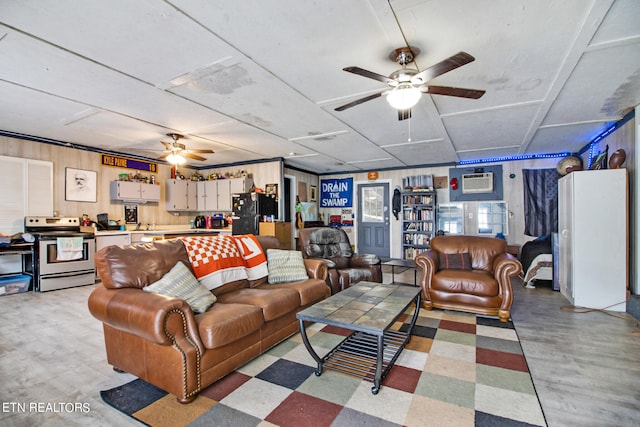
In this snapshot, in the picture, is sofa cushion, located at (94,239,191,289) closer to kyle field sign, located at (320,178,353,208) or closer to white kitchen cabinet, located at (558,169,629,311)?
white kitchen cabinet, located at (558,169,629,311)

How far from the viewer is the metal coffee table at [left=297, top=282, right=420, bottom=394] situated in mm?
1948

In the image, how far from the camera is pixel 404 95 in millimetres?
2375

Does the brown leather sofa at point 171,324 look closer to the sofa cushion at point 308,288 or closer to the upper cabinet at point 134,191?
the sofa cushion at point 308,288

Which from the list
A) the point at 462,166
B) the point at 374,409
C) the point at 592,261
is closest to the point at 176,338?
the point at 374,409

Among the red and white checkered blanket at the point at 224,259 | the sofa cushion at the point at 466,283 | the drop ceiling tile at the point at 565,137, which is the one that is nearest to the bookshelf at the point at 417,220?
the drop ceiling tile at the point at 565,137

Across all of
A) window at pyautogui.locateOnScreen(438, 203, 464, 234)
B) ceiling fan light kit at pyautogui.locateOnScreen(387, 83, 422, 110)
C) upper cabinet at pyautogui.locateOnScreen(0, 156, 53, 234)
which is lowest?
window at pyautogui.locateOnScreen(438, 203, 464, 234)

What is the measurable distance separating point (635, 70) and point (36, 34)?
193 inches

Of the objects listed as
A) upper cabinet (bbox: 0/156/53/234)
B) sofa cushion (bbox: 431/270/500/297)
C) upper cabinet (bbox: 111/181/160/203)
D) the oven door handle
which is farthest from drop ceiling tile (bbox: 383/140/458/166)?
upper cabinet (bbox: 0/156/53/234)

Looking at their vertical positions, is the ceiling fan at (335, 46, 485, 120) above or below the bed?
above

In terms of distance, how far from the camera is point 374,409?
1.76 m

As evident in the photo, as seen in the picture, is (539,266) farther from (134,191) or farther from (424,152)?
(134,191)

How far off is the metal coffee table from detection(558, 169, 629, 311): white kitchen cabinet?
253 cm

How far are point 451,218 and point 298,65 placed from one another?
5.91m

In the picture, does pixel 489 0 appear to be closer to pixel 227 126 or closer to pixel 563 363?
pixel 563 363
